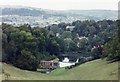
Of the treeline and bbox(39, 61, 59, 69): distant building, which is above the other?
the treeline

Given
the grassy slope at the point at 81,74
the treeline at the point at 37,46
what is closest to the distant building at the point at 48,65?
the treeline at the point at 37,46

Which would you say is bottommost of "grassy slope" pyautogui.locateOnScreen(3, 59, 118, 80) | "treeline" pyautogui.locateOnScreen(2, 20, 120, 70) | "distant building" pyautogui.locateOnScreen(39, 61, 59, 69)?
"distant building" pyautogui.locateOnScreen(39, 61, 59, 69)

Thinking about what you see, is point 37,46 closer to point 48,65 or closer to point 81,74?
point 48,65

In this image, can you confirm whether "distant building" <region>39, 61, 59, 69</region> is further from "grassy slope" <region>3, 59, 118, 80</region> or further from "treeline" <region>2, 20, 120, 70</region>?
"grassy slope" <region>3, 59, 118, 80</region>

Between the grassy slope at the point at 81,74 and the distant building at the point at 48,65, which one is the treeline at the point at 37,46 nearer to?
the distant building at the point at 48,65

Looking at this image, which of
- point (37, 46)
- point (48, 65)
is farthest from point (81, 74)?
point (48, 65)

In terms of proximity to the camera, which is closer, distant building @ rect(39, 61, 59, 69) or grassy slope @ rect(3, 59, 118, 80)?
grassy slope @ rect(3, 59, 118, 80)

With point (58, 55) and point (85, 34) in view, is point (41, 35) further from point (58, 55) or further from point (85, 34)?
point (85, 34)

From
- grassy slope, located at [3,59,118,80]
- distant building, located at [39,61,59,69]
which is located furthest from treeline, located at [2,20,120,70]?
grassy slope, located at [3,59,118,80]

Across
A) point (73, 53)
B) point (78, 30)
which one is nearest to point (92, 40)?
point (73, 53)

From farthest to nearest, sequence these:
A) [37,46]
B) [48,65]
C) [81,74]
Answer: [48,65] → [37,46] → [81,74]

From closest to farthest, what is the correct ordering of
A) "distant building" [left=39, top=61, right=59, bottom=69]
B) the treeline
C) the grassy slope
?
the grassy slope → the treeline → "distant building" [left=39, top=61, right=59, bottom=69]
